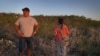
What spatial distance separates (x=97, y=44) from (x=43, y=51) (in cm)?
258

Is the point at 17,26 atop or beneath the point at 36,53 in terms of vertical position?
atop

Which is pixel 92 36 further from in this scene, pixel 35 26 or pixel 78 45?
pixel 35 26

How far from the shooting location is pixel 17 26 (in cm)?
1386

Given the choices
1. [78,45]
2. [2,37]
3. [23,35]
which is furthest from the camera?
[2,37]

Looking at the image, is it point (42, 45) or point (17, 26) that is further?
point (42, 45)

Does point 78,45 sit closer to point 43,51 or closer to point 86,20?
point 43,51

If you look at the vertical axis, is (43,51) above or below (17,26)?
below

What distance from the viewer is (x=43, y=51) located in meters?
17.3

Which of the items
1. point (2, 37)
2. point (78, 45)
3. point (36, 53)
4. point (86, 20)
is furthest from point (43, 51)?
point (86, 20)

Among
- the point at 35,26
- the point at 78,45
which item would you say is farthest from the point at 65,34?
the point at 78,45

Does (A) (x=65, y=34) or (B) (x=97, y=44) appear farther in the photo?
(B) (x=97, y=44)

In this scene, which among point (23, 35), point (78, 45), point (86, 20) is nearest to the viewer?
point (23, 35)

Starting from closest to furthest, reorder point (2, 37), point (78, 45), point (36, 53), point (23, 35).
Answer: point (23, 35) < point (36, 53) < point (78, 45) < point (2, 37)

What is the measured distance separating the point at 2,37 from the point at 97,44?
4.68 m
